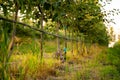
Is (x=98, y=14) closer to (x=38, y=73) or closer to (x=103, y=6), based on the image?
(x=103, y=6)

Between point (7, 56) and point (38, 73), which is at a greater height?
point (7, 56)

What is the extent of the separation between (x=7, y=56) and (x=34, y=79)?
2440 millimetres

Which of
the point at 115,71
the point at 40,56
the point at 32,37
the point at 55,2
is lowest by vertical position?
the point at 115,71

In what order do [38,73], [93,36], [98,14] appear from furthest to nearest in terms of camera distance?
1. [93,36]
2. [98,14]
3. [38,73]

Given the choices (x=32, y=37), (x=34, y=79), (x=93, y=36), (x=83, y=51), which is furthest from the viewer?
(x=93, y=36)

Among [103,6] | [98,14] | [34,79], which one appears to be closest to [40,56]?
[34,79]

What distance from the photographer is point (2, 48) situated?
3830mm

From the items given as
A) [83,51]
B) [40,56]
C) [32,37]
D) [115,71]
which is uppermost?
[32,37]

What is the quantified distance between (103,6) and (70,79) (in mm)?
11687

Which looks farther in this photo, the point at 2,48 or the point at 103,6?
the point at 103,6

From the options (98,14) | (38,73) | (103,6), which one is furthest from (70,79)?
(103,6)

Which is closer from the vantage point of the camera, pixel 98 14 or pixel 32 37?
pixel 32 37

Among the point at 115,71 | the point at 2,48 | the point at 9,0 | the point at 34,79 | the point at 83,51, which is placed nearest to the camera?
the point at 2,48

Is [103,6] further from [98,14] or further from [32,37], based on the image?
[32,37]
